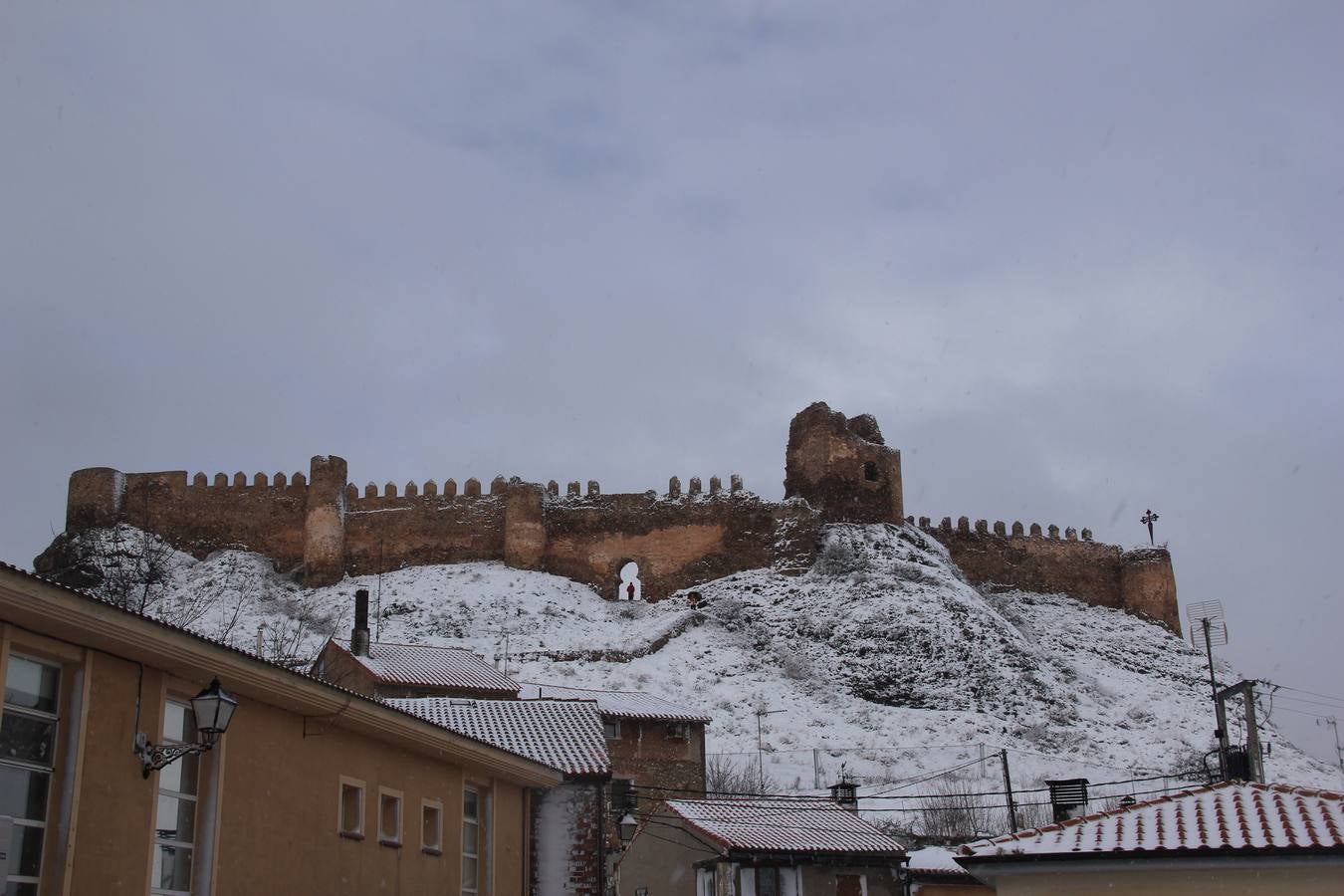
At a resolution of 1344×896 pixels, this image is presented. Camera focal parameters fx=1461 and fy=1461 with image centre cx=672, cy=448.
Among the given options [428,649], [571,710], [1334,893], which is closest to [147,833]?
[1334,893]

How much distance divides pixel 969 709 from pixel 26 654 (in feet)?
128

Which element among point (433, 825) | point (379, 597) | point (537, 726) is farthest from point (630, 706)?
point (379, 597)

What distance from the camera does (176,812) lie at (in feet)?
35.7

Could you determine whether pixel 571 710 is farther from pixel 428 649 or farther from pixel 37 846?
pixel 37 846

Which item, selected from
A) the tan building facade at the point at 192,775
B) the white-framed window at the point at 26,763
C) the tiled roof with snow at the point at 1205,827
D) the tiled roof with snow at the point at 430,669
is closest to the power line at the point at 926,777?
the tiled roof with snow at the point at 430,669

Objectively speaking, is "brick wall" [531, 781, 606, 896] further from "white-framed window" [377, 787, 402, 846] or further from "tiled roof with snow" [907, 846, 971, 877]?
"white-framed window" [377, 787, 402, 846]

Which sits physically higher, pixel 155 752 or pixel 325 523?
pixel 325 523

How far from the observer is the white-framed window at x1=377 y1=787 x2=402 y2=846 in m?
13.9

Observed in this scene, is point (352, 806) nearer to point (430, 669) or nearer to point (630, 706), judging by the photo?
point (430, 669)

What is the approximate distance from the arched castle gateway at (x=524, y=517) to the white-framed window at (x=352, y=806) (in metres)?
41.7

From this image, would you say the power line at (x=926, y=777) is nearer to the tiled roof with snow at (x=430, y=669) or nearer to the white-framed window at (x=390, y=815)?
the tiled roof with snow at (x=430, y=669)

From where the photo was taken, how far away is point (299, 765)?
41.0ft

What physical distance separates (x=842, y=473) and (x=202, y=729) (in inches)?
1863

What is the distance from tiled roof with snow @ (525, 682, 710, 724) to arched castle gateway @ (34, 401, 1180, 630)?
1913 cm
